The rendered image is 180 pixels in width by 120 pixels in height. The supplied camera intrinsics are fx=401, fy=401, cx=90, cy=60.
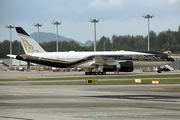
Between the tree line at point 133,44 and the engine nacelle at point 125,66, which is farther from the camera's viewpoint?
the tree line at point 133,44

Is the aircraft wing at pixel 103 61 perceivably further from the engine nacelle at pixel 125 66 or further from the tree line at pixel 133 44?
the tree line at pixel 133 44

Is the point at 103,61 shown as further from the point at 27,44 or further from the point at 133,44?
the point at 133,44

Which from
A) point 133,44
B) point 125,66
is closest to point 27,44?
point 125,66

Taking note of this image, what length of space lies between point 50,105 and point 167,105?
612 cm

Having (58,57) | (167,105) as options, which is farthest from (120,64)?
(167,105)

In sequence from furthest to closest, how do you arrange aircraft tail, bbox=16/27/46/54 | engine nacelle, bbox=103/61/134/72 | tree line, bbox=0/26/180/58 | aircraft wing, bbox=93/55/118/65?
tree line, bbox=0/26/180/58, aircraft tail, bbox=16/27/46/54, aircraft wing, bbox=93/55/118/65, engine nacelle, bbox=103/61/134/72

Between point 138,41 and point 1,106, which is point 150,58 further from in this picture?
point 138,41

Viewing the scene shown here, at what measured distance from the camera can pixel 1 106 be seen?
20.9 meters

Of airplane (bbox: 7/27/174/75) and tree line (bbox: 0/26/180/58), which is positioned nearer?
airplane (bbox: 7/27/174/75)

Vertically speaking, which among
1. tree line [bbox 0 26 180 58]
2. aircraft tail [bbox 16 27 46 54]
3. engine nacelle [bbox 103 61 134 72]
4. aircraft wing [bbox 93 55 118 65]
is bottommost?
engine nacelle [bbox 103 61 134 72]

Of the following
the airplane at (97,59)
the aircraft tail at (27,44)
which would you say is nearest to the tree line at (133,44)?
the airplane at (97,59)

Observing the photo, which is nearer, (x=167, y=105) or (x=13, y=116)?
(x=13, y=116)

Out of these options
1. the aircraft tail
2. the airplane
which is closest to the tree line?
the airplane

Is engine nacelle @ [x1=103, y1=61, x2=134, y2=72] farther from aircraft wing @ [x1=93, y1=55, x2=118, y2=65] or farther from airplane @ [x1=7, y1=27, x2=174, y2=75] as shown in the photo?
Answer: aircraft wing @ [x1=93, y1=55, x2=118, y2=65]
